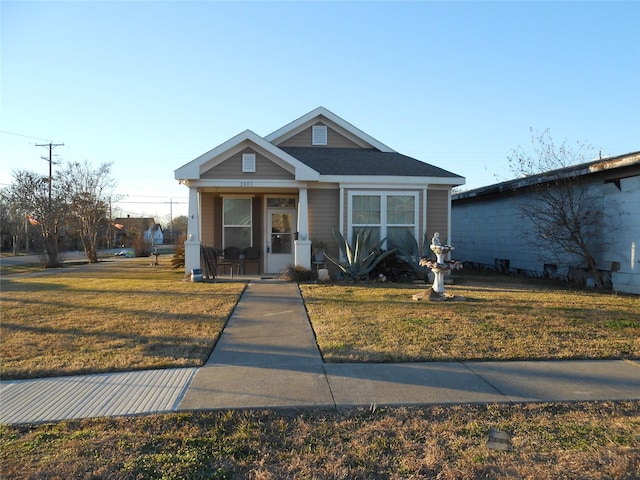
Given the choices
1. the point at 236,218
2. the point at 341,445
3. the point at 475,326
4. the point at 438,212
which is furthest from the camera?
the point at 236,218

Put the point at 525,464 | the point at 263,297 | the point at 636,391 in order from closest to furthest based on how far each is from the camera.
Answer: the point at 525,464 < the point at 636,391 < the point at 263,297

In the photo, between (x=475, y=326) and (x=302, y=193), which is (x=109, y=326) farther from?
(x=302, y=193)

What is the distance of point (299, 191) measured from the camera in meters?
13.6

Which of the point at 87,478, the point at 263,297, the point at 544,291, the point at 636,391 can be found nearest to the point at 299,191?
the point at 263,297

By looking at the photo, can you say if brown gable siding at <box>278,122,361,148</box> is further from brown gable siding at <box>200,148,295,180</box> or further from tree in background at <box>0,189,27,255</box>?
tree in background at <box>0,189,27,255</box>

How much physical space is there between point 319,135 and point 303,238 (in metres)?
4.95

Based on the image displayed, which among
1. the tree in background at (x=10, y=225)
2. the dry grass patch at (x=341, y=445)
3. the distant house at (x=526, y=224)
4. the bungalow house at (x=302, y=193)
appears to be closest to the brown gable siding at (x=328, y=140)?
the bungalow house at (x=302, y=193)

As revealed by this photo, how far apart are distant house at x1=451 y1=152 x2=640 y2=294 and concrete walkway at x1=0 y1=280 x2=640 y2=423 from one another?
7140mm

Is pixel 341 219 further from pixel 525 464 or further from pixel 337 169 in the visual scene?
pixel 525 464

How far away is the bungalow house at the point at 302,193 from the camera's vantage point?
1324 cm

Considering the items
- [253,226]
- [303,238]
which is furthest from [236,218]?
[303,238]

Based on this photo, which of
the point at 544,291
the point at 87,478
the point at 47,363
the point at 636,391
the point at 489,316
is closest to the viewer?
the point at 87,478

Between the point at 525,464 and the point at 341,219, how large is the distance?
432 inches

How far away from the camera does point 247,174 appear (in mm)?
13320
